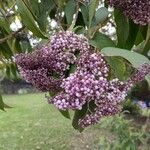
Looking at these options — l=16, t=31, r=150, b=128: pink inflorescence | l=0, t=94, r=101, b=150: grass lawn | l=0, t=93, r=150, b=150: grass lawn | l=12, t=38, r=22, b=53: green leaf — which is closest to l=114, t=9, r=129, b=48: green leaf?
l=16, t=31, r=150, b=128: pink inflorescence

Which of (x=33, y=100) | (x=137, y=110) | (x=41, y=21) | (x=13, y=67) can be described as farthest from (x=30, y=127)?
(x=41, y=21)

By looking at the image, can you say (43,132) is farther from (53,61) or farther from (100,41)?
(53,61)

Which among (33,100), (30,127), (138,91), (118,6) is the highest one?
(118,6)

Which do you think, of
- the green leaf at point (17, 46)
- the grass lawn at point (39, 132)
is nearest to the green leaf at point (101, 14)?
the green leaf at point (17, 46)

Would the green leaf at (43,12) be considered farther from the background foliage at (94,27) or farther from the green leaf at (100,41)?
the green leaf at (100,41)

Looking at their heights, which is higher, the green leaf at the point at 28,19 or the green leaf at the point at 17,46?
the green leaf at the point at 28,19

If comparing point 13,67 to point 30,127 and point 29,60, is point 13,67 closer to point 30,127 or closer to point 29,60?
point 29,60
